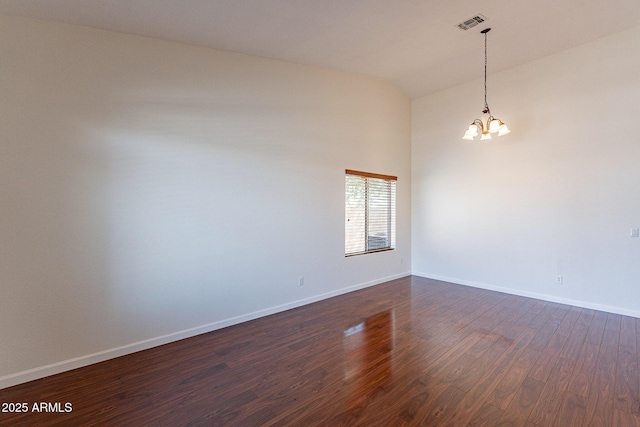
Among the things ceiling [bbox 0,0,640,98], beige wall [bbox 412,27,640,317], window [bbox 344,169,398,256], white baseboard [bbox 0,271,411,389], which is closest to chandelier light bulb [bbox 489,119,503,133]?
ceiling [bbox 0,0,640,98]

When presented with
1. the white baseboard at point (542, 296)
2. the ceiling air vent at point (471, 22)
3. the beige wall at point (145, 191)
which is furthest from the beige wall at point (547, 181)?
the beige wall at point (145, 191)

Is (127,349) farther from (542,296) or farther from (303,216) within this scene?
(542,296)

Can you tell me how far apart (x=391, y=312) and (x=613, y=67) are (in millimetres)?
4598

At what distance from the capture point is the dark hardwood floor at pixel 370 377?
6.41 ft

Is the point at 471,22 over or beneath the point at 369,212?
over

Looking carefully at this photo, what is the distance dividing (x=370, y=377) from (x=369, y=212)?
3275mm

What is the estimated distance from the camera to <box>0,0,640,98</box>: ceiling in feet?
8.54

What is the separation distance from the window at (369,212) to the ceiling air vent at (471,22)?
2.44 m

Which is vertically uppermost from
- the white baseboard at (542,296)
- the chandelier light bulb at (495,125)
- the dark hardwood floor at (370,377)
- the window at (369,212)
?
the chandelier light bulb at (495,125)

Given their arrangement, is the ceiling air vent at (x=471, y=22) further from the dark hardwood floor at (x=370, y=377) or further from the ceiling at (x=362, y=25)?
the dark hardwood floor at (x=370, y=377)

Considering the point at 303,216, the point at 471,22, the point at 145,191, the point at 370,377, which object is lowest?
the point at 370,377

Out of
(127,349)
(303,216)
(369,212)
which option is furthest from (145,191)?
(369,212)

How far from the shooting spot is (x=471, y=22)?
3.46 m

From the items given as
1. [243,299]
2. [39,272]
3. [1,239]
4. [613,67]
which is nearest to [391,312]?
[243,299]
